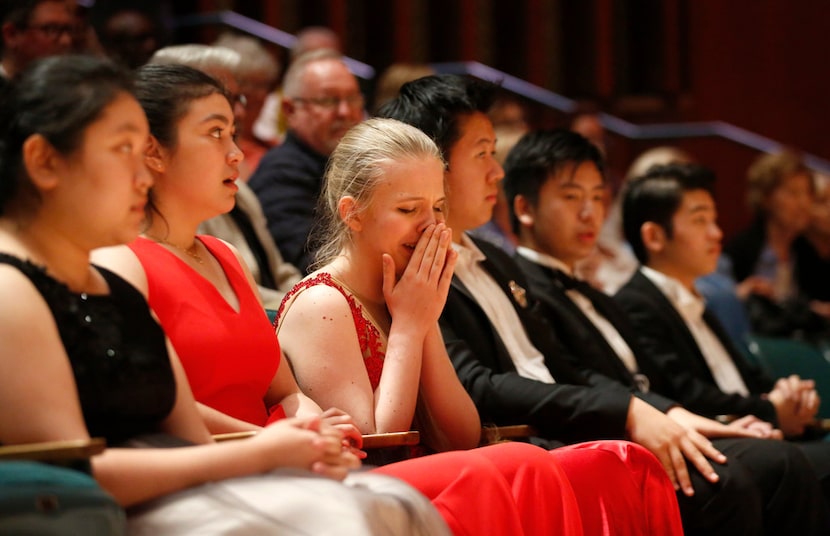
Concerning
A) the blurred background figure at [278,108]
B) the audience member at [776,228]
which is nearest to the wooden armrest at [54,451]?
the blurred background figure at [278,108]

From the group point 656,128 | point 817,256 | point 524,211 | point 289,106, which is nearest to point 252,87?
point 289,106

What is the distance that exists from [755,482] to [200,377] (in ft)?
4.85

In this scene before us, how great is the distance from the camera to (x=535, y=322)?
2.94m

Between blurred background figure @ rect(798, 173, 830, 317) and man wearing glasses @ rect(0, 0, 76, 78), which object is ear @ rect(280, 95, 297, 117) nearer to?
man wearing glasses @ rect(0, 0, 76, 78)

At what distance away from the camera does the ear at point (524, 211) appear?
3312 millimetres

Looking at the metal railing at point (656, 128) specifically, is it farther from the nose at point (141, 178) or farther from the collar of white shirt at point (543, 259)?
the nose at point (141, 178)

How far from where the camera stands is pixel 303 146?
12.5 ft

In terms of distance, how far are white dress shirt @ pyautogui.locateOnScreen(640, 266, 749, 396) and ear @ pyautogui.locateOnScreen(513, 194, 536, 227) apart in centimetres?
55

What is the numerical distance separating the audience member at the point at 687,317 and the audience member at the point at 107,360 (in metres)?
1.86

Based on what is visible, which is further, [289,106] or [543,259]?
[289,106]

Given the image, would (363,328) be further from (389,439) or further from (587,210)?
(587,210)

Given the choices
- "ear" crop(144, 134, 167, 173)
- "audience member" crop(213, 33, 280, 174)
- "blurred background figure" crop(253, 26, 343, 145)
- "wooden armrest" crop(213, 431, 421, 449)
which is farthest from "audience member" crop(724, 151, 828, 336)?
"ear" crop(144, 134, 167, 173)

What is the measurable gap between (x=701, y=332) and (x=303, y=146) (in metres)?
1.44

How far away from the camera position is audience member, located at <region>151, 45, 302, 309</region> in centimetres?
324
